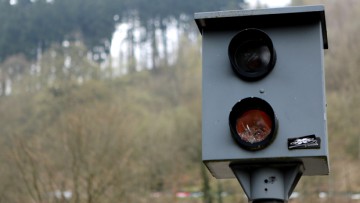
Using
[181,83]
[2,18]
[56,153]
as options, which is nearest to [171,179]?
[56,153]

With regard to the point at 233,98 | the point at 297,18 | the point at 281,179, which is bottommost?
the point at 281,179

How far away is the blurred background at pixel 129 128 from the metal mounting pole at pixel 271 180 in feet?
56.0

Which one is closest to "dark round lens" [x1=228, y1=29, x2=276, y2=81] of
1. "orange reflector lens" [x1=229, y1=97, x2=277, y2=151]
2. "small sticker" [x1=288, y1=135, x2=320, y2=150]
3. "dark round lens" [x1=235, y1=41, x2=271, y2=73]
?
"dark round lens" [x1=235, y1=41, x2=271, y2=73]

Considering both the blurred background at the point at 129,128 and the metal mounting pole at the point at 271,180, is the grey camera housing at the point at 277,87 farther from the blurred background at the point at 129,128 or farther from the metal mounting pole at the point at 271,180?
the blurred background at the point at 129,128

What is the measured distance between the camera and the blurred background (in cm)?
2197

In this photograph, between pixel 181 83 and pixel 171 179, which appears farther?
pixel 181 83

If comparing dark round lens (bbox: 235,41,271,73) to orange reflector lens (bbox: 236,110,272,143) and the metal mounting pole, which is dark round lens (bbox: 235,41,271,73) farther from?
the metal mounting pole

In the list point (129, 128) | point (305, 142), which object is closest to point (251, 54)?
point (305, 142)

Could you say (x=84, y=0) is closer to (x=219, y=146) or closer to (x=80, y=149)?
(x=80, y=149)

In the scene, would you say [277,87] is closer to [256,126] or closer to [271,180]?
[256,126]

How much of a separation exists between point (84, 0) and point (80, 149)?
66.5m

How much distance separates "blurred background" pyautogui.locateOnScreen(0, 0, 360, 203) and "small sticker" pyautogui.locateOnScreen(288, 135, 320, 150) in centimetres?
1728

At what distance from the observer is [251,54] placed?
368 centimetres

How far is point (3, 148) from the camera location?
2508 centimetres
